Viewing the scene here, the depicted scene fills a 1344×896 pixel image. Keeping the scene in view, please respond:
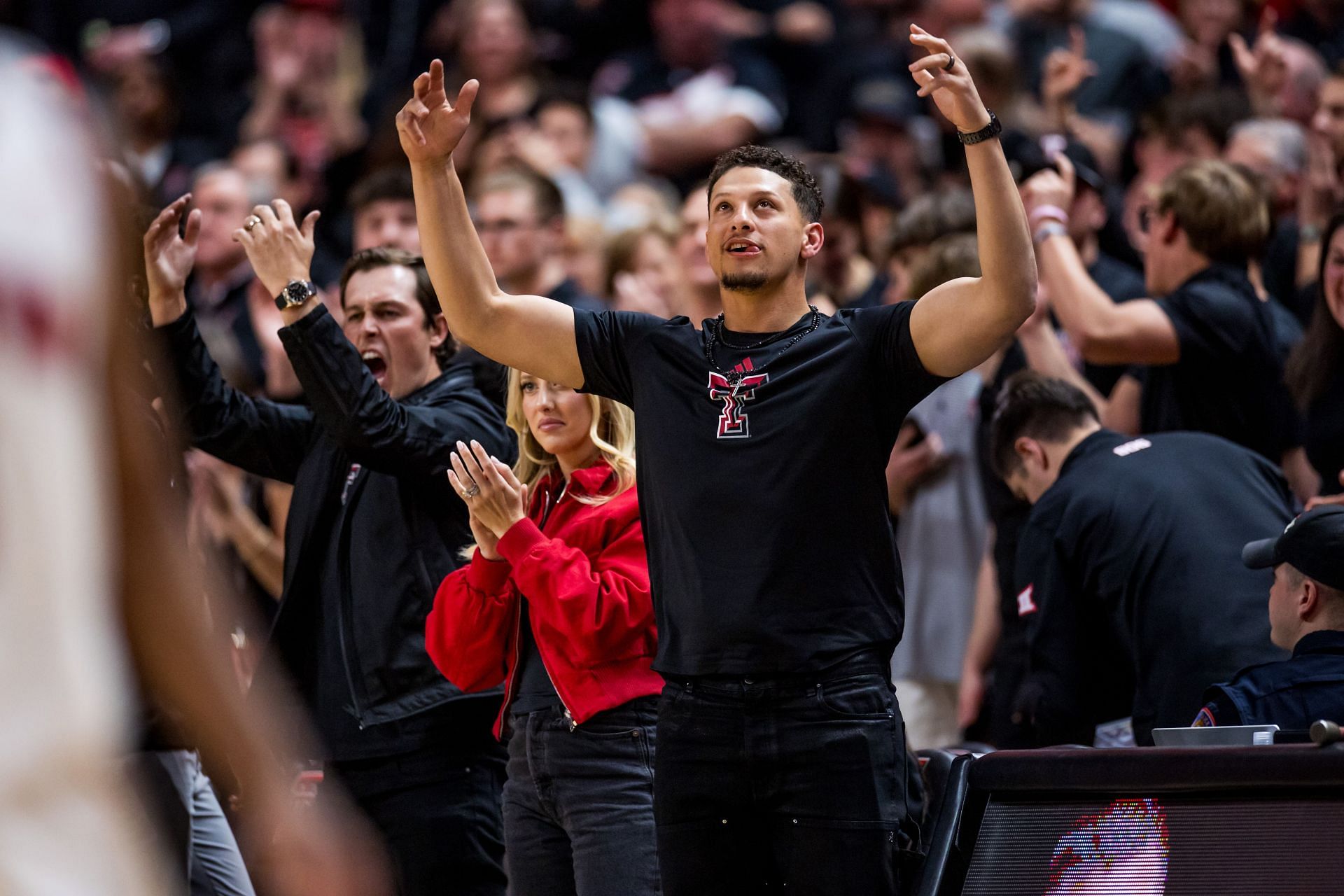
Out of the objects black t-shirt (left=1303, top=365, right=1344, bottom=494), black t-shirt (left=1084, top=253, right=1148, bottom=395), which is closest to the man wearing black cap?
black t-shirt (left=1303, top=365, right=1344, bottom=494)

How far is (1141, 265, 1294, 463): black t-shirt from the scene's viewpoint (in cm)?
559

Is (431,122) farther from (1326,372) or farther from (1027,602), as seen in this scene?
(1326,372)

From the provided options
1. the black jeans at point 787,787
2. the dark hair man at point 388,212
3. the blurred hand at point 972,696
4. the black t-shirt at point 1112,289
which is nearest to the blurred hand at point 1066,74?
the black t-shirt at point 1112,289

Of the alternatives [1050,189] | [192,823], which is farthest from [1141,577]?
[192,823]

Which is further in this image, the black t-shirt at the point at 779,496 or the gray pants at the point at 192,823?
the gray pants at the point at 192,823

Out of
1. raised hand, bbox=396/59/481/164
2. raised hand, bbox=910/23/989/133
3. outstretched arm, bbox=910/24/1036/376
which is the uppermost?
raised hand, bbox=396/59/481/164

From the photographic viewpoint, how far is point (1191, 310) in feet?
18.3

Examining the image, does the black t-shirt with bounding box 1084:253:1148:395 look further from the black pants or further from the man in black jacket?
the black pants

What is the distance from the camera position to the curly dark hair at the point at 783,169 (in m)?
4.09

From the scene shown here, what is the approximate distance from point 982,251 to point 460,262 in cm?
115

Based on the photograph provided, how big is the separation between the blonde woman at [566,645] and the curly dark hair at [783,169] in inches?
30.4

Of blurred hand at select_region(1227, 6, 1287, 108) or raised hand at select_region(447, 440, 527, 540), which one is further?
blurred hand at select_region(1227, 6, 1287, 108)

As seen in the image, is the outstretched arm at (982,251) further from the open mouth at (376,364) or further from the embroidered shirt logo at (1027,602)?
the open mouth at (376,364)

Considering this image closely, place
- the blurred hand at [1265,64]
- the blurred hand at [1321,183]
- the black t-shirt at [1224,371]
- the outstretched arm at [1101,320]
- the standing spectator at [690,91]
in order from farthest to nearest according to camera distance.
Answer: the standing spectator at [690,91], the blurred hand at [1265,64], the blurred hand at [1321,183], the black t-shirt at [1224,371], the outstretched arm at [1101,320]
